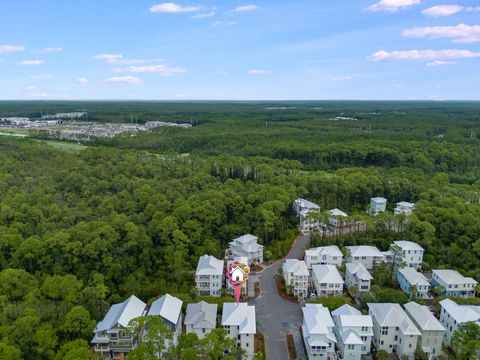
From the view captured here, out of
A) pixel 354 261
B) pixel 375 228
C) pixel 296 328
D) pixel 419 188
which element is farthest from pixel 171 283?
pixel 419 188

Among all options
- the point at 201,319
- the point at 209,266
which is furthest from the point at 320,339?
the point at 209,266

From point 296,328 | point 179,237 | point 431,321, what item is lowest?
point 296,328

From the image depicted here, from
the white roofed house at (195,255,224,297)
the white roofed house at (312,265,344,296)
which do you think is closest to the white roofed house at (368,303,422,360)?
the white roofed house at (312,265,344,296)

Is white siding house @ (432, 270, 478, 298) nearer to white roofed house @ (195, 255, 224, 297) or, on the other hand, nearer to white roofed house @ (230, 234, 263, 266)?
white roofed house @ (230, 234, 263, 266)

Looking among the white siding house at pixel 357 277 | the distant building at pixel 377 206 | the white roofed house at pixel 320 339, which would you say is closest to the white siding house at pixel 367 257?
the white siding house at pixel 357 277

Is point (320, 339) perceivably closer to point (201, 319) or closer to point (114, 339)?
point (201, 319)

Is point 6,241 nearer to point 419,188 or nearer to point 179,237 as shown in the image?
point 179,237
